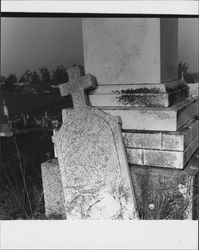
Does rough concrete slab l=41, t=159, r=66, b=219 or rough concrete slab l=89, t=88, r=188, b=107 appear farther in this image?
rough concrete slab l=41, t=159, r=66, b=219

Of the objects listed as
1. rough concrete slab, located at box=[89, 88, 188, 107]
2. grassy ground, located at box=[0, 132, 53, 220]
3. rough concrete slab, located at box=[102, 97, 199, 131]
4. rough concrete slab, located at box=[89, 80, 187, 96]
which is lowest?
grassy ground, located at box=[0, 132, 53, 220]

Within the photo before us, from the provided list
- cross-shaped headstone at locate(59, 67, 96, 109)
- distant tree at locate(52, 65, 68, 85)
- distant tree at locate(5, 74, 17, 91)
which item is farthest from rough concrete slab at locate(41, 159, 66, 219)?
distant tree at locate(5, 74, 17, 91)

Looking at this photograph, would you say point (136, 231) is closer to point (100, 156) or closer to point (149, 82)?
point (100, 156)

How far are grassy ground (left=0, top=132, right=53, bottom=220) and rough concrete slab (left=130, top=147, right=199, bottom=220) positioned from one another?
98 cm

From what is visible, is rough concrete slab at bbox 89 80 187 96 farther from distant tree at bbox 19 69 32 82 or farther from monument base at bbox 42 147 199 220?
distant tree at bbox 19 69 32 82

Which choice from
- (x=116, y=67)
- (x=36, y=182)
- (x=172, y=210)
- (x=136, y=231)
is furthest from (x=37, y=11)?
(x=36, y=182)

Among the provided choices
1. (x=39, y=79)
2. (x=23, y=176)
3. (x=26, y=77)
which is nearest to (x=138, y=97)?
(x=23, y=176)

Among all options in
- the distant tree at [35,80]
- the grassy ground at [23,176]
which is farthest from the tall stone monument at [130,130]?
the distant tree at [35,80]

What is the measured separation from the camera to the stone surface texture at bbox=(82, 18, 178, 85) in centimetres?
248

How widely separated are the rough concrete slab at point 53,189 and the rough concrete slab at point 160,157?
0.68 m

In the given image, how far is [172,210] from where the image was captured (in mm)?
2496

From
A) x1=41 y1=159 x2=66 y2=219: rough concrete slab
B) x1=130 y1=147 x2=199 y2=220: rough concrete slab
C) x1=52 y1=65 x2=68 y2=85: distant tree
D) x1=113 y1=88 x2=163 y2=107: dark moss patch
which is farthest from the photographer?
x1=52 y1=65 x2=68 y2=85: distant tree

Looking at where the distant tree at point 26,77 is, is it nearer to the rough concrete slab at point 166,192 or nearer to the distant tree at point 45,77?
the distant tree at point 45,77

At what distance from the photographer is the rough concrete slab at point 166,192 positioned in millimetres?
2439
